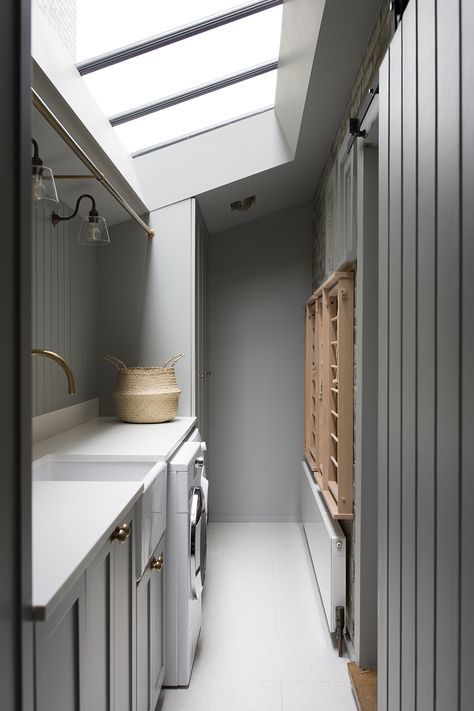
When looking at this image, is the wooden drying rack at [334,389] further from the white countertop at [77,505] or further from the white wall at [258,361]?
A: the white countertop at [77,505]

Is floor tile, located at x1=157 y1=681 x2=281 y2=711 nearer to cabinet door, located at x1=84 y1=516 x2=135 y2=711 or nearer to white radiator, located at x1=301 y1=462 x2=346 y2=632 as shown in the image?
white radiator, located at x1=301 y1=462 x2=346 y2=632

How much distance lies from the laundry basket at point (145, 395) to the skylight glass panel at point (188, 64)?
1.40 metres

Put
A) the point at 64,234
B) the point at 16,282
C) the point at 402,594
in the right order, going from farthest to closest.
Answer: the point at 64,234
the point at 402,594
the point at 16,282

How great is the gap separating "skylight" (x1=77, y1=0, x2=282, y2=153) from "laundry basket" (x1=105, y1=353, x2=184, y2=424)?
1342mm

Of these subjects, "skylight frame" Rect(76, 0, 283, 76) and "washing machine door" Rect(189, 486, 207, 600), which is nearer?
"washing machine door" Rect(189, 486, 207, 600)

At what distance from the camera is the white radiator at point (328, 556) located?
2613 millimetres

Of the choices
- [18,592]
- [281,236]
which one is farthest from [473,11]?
[281,236]

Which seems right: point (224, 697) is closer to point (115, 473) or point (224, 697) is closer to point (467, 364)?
point (115, 473)

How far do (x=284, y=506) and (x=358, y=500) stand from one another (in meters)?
2.45

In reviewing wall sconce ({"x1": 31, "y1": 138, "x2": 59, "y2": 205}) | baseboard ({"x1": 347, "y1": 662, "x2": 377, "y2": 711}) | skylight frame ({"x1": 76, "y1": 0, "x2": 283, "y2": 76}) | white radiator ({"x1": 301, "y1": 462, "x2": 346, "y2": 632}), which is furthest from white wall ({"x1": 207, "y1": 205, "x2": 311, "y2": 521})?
wall sconce ({"x1": 31, "y1": 138, "x2": 59, "y2": 205})

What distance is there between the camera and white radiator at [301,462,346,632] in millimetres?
2613

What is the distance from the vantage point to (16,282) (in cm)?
82

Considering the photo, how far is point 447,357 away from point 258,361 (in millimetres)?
3767

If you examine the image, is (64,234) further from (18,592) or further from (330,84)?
(18,592)
